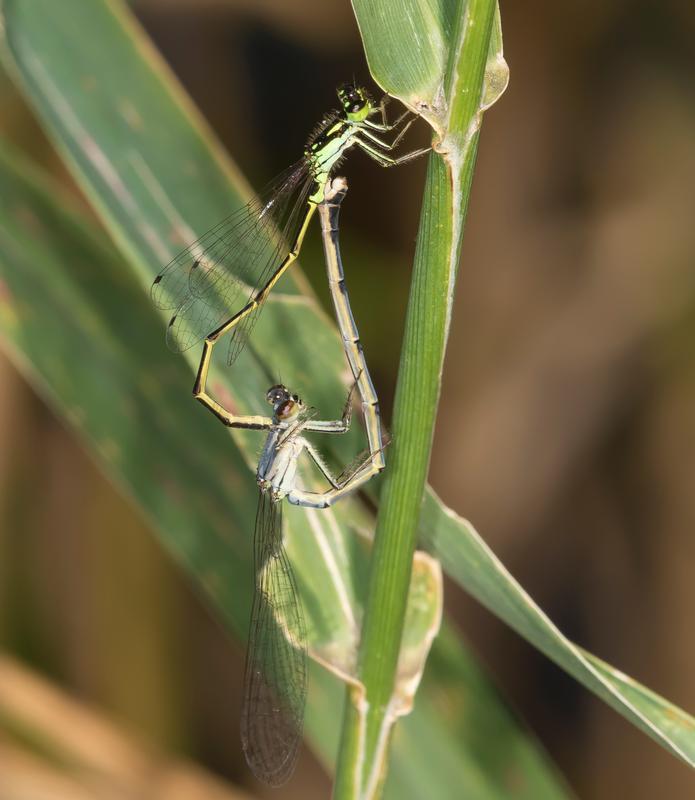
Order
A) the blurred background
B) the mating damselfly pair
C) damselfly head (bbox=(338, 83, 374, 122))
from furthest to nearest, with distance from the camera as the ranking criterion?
the blurred background, damselfly head (bbox=(338, 83, 374, 122)), the mating damselfly pair

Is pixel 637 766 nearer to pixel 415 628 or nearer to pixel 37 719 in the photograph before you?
pixel 37 719

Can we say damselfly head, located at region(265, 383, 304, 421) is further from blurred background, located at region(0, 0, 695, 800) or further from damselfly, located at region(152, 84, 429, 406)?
blurred background, located at region(0, 0, 695, 800)

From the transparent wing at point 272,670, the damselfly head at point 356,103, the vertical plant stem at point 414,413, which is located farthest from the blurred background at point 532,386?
the vertical plant stem at point 414,413

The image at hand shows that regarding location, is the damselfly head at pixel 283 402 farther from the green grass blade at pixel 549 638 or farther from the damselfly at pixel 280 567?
the green grass blade at pixel 549 638

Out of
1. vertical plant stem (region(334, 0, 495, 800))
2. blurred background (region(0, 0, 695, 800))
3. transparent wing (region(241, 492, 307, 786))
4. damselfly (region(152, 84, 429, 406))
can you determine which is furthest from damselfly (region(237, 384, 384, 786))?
blurred background (region(0, 0, 695, 800))

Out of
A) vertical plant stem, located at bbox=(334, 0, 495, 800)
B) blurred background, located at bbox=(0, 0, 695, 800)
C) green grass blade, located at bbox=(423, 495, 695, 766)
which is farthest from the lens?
blurred background, located at bbox=(0, 0, 695, 800)

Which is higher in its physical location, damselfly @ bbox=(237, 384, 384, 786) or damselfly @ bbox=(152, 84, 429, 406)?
damselfly @ bbox=(152, 84, 429, 406)

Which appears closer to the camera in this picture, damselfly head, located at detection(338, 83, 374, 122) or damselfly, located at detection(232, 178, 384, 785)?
damselfly, located at detection(232, 178, 384, 785)
